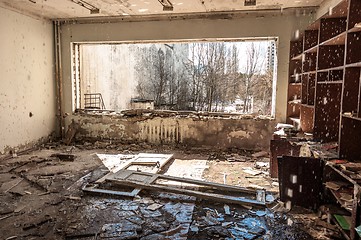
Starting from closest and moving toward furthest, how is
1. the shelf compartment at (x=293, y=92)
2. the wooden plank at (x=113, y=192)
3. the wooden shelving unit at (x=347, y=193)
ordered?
the wooden shelving unit at (x=347, y=193) → the wooden plank at (x=113, y=192) → the shelf compartment at (x=293, y=92)

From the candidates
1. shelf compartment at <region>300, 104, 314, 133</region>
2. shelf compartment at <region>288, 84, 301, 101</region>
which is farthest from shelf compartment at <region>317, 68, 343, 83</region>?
shelf compartment at <region>288, 84, 301, 101</region>

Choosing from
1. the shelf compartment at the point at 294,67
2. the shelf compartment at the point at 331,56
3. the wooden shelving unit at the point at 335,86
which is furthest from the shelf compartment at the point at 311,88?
the shelf compartment at the point at 294,67

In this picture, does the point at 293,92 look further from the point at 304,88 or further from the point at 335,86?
the point at 335,86

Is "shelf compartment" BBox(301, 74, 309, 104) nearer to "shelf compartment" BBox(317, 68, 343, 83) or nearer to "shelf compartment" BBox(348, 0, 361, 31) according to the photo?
"shelf compartment" BBox(317, 68, 343, 83)

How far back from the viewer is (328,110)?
14.3 feet

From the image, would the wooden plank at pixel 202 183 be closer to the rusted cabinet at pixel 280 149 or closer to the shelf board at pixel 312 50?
the rusted cabinet at pixel 280 149

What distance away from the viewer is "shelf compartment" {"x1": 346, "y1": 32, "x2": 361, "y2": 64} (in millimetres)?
3215

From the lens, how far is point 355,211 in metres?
2.55

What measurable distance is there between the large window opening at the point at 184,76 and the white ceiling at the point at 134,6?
303cm

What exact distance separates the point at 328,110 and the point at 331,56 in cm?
80

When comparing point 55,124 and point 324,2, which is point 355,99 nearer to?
point 324,2

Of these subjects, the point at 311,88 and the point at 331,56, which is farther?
the point at 311,88

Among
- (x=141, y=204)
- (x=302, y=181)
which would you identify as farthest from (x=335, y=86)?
(x=141, y=204)

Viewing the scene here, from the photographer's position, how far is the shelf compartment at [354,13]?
Answer: 10.3 feet
